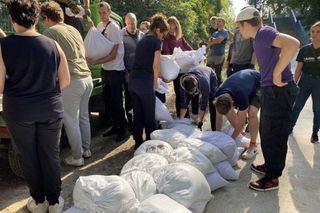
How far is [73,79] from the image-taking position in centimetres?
353

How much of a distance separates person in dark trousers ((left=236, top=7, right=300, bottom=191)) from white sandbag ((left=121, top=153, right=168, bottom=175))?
960mm

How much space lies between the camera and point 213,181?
10.8ft

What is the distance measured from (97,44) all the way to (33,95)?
1959mm

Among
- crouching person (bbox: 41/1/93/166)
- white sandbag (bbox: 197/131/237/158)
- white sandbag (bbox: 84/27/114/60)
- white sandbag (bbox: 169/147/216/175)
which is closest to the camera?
white sandbag (bbox: 169/147/216/175)

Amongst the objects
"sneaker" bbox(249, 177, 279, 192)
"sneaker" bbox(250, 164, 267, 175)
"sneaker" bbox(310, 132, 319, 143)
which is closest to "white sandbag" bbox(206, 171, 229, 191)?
"sneaker" bbox(249, 177, 279, 192)

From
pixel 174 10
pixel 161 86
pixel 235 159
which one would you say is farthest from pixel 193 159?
pixel 174 10

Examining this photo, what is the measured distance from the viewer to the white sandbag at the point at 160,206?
2406 mm

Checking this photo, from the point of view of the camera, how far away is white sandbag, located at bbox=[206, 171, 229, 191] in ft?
10.8

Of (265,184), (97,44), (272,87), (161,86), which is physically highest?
(97,44)

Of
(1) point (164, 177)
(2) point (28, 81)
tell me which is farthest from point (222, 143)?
(2) point (28, 81)

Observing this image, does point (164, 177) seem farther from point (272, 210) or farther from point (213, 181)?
point (272, 210)

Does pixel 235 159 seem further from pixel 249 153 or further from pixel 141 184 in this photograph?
pixel 141 184

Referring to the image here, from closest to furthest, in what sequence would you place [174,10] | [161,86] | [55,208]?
[55,208], [161,86], [174,10]

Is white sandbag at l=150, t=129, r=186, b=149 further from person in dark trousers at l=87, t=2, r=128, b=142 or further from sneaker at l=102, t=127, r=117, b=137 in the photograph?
sneaker at l=102, t=127, r=117, b=137
